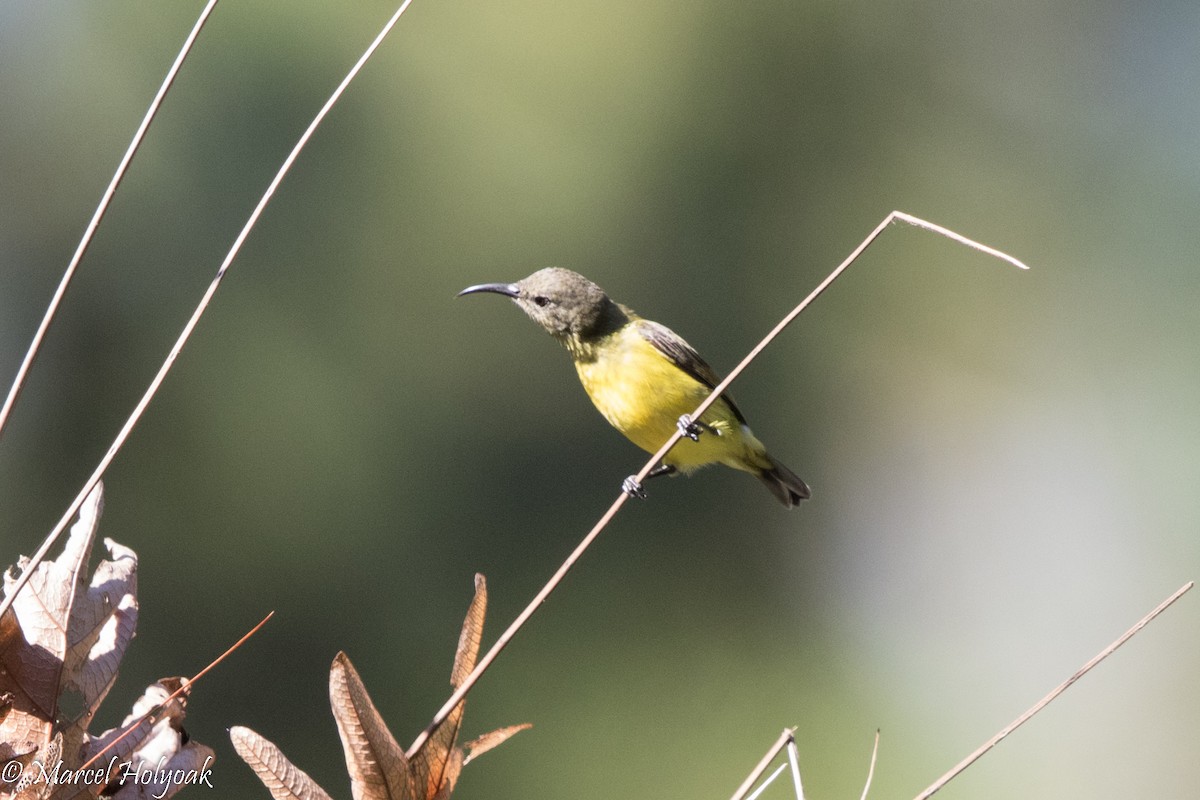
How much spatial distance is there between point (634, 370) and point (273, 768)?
286 cm

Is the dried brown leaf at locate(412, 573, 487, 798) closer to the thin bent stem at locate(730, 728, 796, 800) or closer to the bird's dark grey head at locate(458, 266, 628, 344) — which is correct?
the thin bent stem at locate(730, 728, 796, 800)

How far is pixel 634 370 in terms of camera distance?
395 centimetres

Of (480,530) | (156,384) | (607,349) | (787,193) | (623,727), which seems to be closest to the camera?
(156,384)

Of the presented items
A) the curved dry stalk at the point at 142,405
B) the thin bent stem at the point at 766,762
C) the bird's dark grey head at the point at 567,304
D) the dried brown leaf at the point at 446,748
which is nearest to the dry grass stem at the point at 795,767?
the thin bent stem at the point at 766,762

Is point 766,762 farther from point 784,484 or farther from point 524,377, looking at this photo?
point 524,377

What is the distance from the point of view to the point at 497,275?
40.0 feet

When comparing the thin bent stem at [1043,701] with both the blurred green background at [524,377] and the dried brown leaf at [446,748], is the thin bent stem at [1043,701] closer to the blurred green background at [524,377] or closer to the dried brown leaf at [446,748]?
the dried brown leaf at [446,748]

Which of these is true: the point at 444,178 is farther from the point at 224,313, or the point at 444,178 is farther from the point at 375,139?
the point at 224,313

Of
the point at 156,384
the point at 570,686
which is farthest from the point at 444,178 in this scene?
the point at 156,384

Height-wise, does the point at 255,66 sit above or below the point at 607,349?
below

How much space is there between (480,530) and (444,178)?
4091 mm

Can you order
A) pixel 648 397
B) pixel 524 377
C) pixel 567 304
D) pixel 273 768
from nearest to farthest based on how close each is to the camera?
pixel 273 768
pixel 648 397
pixel 567 304
pixel 524 377

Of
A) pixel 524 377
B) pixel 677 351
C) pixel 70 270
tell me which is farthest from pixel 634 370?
pixel 524 377

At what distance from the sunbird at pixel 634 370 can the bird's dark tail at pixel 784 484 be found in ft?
1.04
